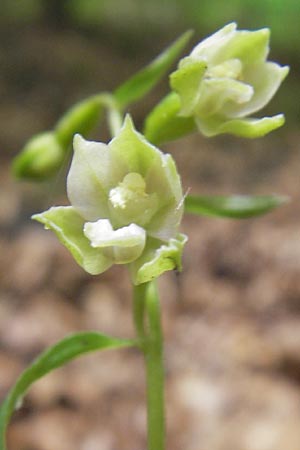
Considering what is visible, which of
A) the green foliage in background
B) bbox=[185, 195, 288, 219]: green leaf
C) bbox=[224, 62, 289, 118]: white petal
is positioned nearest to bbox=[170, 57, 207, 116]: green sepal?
bbox=[224, 62, 289, 118]: white petal

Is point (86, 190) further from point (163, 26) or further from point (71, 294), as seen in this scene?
point (163, 26)

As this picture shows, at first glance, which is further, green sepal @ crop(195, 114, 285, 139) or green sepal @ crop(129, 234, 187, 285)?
green sepal @ crop(195, 114, 285, 139)

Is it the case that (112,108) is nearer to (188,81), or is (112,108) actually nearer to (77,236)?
(188,81)

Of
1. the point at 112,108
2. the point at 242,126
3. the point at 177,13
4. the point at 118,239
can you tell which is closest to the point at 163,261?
the point at 118,239

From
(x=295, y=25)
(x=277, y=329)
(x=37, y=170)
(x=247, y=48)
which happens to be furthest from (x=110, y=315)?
(x=295, y=25)

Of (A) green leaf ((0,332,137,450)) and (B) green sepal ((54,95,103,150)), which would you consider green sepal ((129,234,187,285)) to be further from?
(B) green sepal ((54,95,103,150))

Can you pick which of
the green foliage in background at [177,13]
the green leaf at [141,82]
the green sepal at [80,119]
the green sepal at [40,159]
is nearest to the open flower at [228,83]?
the green leaf at [141,82]
